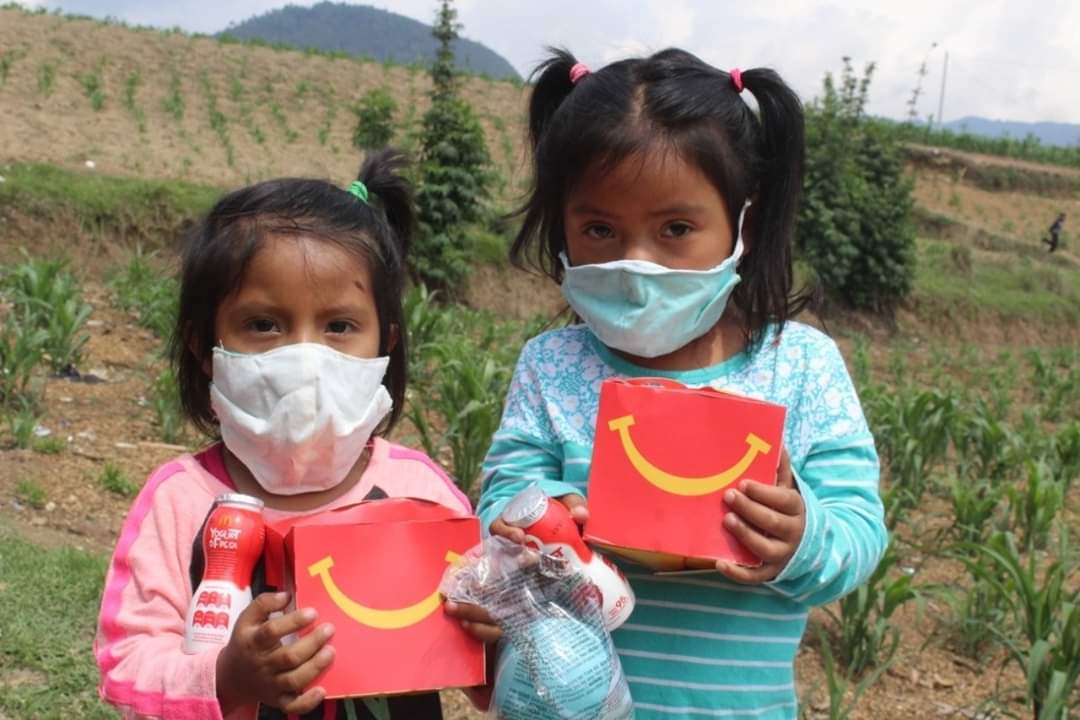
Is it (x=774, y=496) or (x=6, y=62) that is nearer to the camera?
(x=774, y=496)

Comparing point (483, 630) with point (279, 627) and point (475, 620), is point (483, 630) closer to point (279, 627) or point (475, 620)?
point (475, 620)

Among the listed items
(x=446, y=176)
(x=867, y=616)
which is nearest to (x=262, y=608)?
(x=867, y=616)

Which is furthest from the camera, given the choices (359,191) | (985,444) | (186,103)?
(186,103)

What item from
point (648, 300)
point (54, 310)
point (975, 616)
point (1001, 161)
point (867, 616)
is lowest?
point (975, 616)

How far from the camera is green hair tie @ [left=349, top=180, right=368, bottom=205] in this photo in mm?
1535

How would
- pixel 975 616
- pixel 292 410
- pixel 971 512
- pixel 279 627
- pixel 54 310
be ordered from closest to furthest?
pixel 279 627
pixel 292 410
pixel 975 616
pixel 971 512
pixel 54 310

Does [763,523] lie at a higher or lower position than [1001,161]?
lower

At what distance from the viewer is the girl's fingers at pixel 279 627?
1055mm

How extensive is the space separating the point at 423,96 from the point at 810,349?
805 inches

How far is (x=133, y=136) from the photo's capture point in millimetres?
13617

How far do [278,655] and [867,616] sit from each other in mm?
2617

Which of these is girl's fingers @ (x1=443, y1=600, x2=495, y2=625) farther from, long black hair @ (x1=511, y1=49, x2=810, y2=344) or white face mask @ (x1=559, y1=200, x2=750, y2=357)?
long black hair @ (x1=511, y1=49, x2=810, y2=344)

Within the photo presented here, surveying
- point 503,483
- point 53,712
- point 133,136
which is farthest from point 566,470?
point 133,136

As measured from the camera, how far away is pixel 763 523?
1.15m
